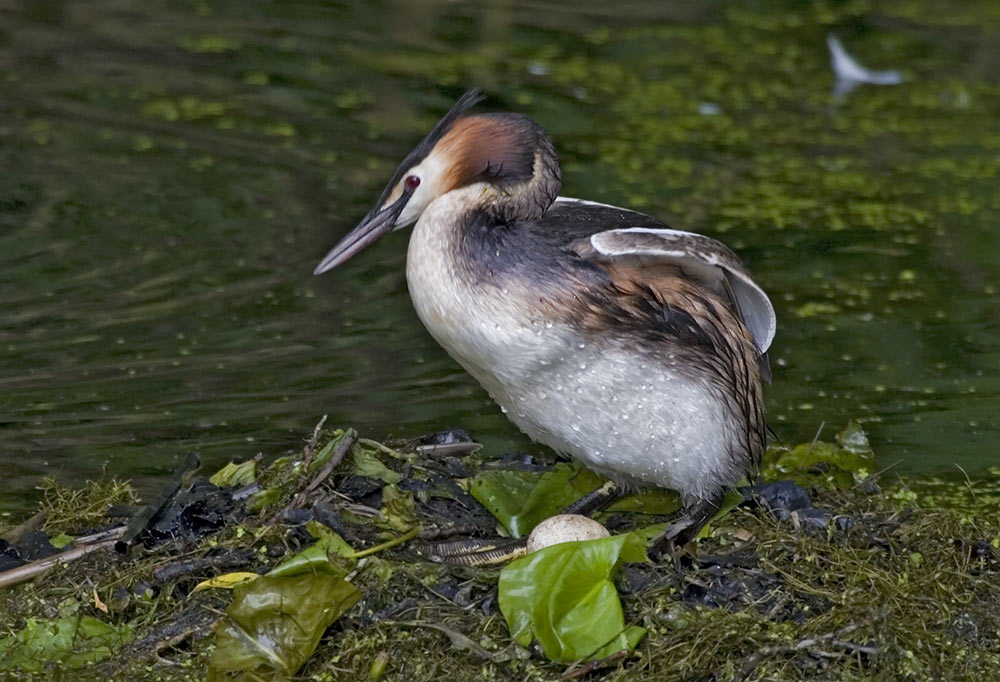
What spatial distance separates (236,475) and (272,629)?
1013 millimetres

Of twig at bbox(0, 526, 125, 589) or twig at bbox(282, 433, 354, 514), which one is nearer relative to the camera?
twig at bbox(0, 526, 125, 589)

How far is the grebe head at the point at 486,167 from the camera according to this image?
4.99 meters

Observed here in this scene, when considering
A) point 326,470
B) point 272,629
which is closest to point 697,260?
point 326,470

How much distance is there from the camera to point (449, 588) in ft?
15.6

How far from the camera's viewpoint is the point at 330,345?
7.09m

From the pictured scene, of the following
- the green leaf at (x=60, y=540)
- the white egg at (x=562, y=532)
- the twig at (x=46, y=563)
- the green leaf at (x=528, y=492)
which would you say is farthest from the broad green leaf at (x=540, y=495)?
the green leaf at (x=60, y=540)

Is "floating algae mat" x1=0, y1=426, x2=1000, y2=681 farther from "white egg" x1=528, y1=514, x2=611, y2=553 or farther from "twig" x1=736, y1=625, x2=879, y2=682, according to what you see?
"white egg" x1=528, y1=514, x2=611, y2=553

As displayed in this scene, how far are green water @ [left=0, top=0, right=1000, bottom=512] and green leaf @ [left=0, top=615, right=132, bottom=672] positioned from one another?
3.54ft

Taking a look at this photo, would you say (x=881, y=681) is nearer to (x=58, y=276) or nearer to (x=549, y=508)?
(x=549, y=508)

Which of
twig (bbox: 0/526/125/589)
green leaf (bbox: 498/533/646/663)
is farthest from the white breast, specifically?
twig (bbox: 0/526/125/589)

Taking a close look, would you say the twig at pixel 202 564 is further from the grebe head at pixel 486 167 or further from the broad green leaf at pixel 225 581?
the grebe head at pixel 486 167

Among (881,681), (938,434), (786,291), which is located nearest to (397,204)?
(881,681)

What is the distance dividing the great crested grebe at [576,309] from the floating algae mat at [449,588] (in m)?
0.29

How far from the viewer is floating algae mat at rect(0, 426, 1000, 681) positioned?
4.51 meters
